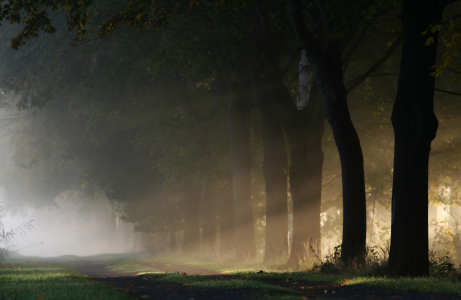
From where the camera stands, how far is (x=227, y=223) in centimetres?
2462

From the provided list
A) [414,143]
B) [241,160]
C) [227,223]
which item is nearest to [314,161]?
[414,143]

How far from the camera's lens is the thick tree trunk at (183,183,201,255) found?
30.6 metres

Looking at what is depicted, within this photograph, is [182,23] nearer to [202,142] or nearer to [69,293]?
[202,142]

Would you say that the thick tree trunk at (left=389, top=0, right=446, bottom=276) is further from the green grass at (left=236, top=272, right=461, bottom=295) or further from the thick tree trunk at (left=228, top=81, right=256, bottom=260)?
the thick tree trunk at (left=228, top=81, right=256, bottom=260)

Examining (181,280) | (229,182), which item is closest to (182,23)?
(229,182)

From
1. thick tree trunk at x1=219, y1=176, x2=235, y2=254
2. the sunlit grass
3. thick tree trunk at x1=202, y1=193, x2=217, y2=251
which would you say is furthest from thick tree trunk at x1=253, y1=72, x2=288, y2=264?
thick tree trunk at x1=202, y1=193, x2=217, y2=251

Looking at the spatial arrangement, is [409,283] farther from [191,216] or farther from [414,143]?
[191,216]

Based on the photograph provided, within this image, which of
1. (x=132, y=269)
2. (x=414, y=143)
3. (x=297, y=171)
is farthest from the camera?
(x=132, y=269)

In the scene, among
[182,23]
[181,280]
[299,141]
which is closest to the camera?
[181,280]

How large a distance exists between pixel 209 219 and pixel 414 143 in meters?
20.2

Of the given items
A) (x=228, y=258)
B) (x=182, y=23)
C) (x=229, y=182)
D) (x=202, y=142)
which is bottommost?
(x=228, y=258)

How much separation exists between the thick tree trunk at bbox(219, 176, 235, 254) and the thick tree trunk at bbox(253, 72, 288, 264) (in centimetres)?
617

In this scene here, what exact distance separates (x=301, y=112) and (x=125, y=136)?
20717 mm

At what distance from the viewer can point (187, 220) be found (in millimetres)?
30922
